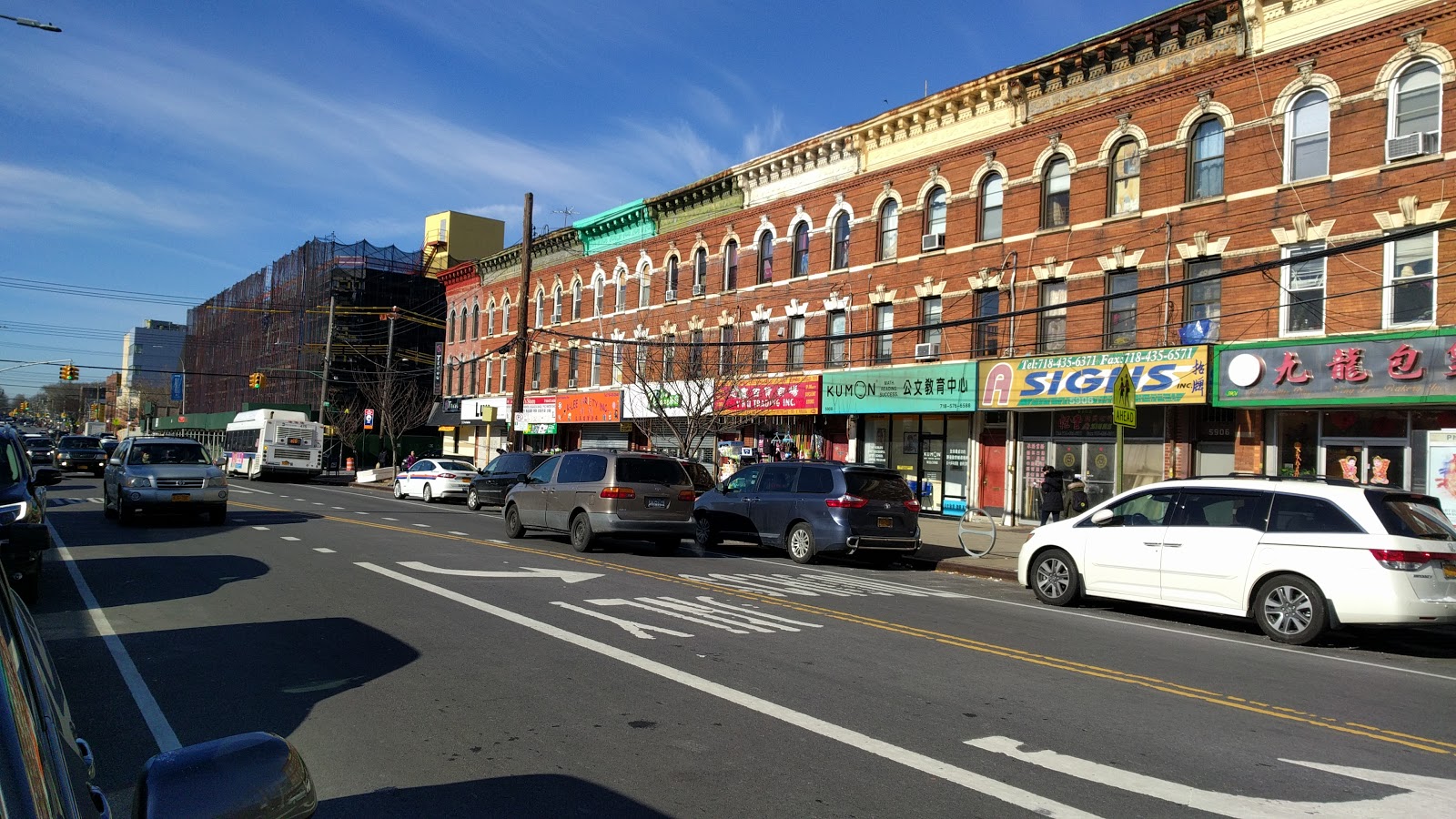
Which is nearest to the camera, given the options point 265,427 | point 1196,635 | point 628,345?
point 1196,635

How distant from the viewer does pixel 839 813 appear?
15.4ft

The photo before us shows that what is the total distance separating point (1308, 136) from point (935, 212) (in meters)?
8.95

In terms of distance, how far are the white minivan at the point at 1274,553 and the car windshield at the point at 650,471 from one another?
6.58m

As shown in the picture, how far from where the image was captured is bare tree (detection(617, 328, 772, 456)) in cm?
2769

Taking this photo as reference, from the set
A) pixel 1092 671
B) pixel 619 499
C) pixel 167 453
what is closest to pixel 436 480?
pixel 167 453

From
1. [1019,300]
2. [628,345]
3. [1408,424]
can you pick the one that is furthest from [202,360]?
[1408,424]

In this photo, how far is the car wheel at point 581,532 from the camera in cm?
1616

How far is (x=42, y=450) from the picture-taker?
41.4 meters

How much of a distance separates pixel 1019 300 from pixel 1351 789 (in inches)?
744

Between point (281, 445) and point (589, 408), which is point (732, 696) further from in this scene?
point (281, 445)

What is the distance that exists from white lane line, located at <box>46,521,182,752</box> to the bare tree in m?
17.4

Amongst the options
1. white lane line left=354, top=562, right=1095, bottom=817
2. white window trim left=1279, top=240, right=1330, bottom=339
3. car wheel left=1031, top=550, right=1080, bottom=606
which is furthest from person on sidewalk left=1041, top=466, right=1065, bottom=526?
white lane line left=354, top=562, right=1095, bottom=817

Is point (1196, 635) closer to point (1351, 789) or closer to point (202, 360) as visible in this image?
point (1351, 789)

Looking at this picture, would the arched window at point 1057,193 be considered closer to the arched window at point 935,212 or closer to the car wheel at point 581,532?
the arched window at point 935,212
